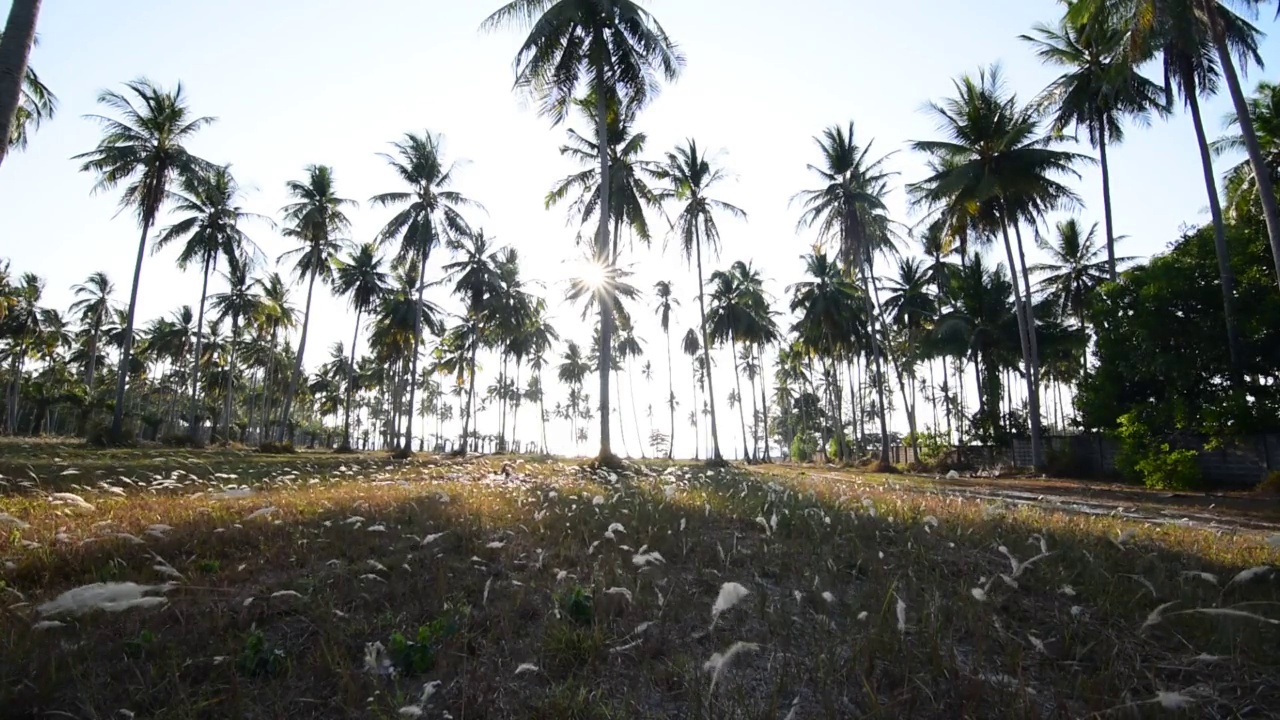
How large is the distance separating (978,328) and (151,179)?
42524 millimetres

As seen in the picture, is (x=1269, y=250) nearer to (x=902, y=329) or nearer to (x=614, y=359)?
(x=902, y=329)

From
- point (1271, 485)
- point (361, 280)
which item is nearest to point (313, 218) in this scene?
point (361, 280)

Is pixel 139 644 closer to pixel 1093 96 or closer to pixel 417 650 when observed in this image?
pixel 417 650

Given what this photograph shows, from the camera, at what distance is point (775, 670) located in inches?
114

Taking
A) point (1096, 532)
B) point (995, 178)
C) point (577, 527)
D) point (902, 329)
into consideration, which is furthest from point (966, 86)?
point (577, 527)

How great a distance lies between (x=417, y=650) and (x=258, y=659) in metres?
0.75

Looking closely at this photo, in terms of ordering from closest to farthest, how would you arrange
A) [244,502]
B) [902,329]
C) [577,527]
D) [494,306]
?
[577,527] < [244,502] < [494,306] < [902,329]

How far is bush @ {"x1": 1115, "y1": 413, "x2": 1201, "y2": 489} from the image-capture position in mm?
16031

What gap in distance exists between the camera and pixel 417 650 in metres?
2.92

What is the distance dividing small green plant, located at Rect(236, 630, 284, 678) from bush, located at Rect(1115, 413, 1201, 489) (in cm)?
2131

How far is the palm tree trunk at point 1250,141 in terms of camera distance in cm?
1427

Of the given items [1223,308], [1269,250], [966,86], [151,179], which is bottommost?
[1223,308]

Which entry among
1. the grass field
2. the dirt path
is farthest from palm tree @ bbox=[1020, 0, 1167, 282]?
the grass field

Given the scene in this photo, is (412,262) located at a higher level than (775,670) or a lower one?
higher
